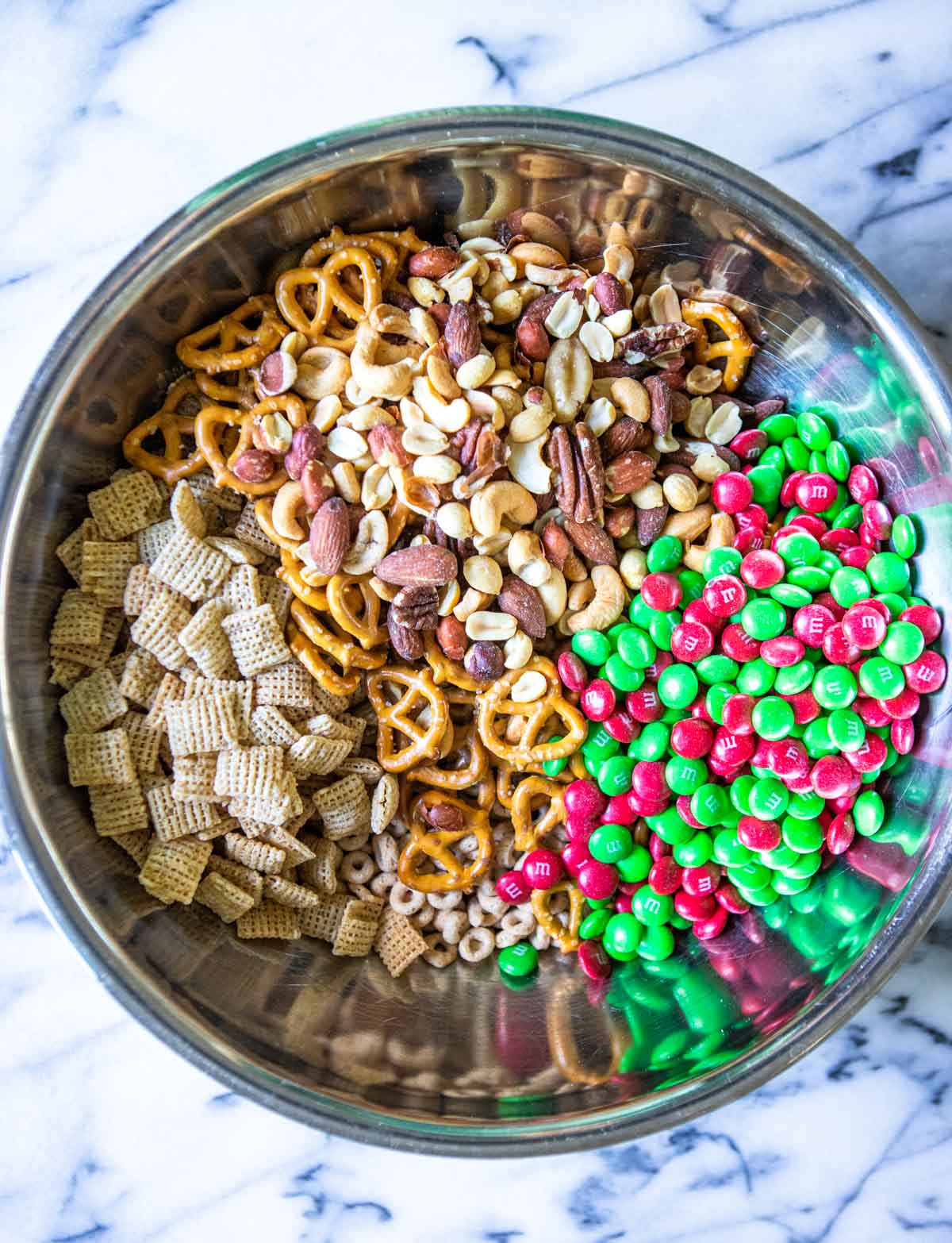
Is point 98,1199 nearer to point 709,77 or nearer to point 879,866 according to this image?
point 879,866

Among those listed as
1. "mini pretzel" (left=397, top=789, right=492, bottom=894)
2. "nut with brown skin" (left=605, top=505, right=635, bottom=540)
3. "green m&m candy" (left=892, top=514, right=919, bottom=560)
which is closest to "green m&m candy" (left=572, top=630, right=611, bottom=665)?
"nut with brown skin" (left=605, top=505, right=635, bottom=540)

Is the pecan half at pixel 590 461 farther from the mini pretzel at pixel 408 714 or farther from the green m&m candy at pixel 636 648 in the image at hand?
the mini pretzel at pixel 408 714

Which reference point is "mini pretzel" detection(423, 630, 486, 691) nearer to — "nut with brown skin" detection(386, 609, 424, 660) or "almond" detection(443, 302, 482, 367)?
"nut with brown skin" detection(386, 609, 424, 660)

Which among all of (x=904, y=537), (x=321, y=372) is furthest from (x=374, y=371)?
(x=904, y=537)

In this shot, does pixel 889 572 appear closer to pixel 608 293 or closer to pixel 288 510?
pixel 608 293

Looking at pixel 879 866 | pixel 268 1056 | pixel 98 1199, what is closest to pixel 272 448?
pixel 268 1056
